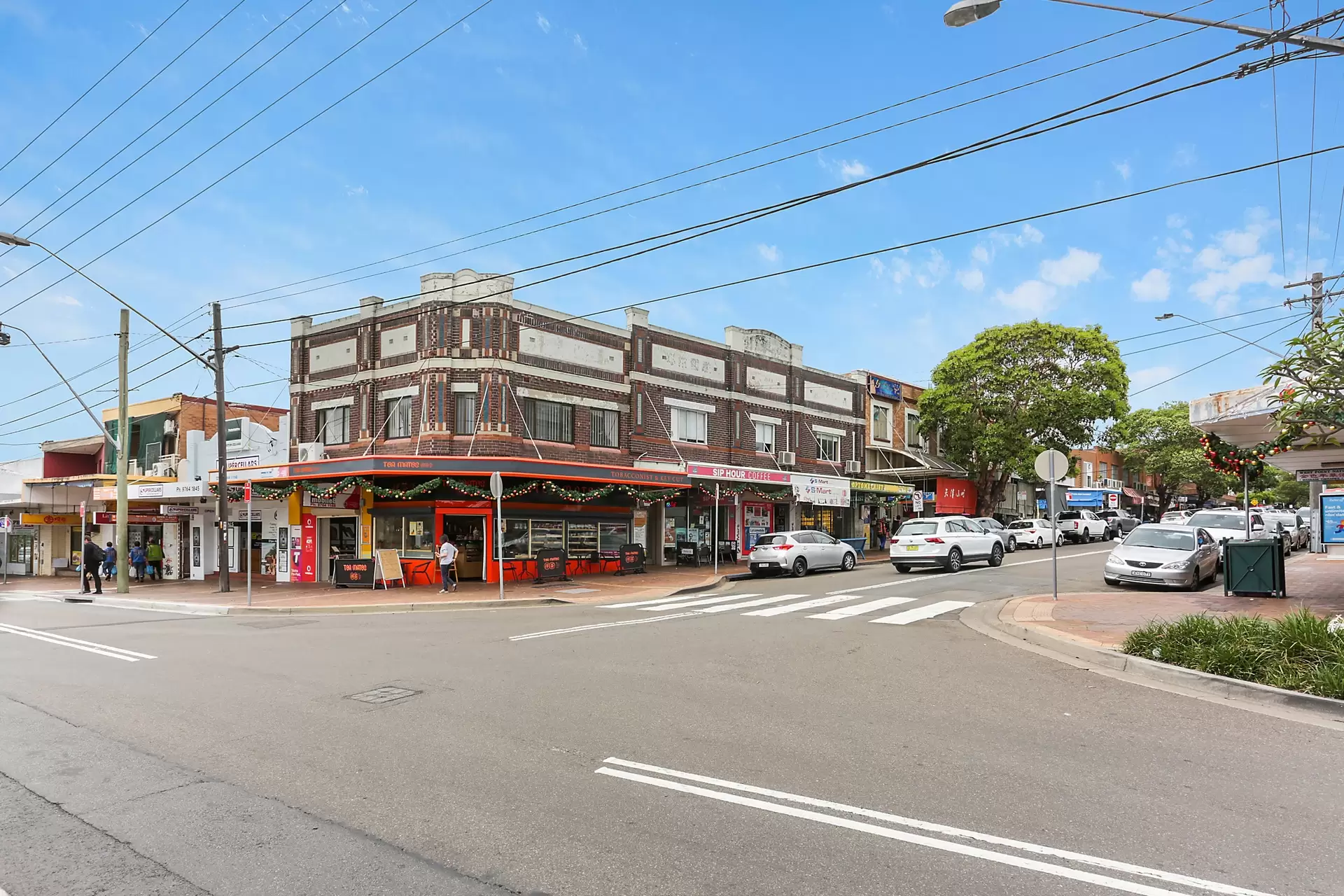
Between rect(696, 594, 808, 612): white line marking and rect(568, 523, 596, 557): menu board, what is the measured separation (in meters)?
8.49

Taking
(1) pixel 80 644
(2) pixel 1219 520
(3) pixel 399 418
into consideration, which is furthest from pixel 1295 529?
(1) pixel 80 644

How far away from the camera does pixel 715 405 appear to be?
3173 cm

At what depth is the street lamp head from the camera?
320 inches

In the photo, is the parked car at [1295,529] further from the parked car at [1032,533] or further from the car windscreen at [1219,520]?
the parked car at [1032,533]

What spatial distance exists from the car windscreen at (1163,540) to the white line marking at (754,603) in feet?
25.6

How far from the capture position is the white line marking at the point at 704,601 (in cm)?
1725

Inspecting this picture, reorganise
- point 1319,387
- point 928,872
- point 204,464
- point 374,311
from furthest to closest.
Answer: point 204,464 → point 374,311 → point 1319,387 → point 928,872

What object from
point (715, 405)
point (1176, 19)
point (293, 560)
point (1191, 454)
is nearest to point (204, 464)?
point (293, 560)

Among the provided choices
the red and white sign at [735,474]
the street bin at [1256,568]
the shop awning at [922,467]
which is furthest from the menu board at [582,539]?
the street bin at [1256,568]

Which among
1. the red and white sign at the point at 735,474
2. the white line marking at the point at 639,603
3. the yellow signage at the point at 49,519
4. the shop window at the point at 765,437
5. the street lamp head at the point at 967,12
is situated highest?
the street lamp head at the point at 967,12

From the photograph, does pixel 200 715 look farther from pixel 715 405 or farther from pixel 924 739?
pixel 715 405

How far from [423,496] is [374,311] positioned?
21.8 ft

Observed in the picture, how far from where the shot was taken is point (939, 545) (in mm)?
24141

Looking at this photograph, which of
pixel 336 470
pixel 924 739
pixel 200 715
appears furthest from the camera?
pixel 336 470
